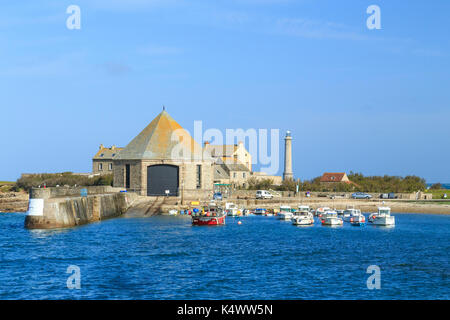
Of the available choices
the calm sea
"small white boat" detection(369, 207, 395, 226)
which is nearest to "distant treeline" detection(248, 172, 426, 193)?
"small white boat" detection(369, 207, 395, 226)

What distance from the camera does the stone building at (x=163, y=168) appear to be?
298ft

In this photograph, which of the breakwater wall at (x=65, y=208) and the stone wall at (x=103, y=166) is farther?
the stone wall at (x=103, y=166)

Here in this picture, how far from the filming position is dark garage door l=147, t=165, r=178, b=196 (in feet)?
300

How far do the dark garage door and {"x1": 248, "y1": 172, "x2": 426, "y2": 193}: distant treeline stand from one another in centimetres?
3141

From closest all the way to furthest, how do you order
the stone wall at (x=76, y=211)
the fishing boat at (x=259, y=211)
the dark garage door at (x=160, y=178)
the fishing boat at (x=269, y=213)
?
the stone wall at (x=76, y=211) < the fishing boat at (x=269, y=213) < the fishing boat at (x=259, y=211) < the dark garage door at (x=160, y=178)

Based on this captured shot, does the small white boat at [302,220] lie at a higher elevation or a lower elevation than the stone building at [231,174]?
lower

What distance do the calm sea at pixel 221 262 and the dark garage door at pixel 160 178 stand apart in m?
23.1

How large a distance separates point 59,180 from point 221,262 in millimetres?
84167

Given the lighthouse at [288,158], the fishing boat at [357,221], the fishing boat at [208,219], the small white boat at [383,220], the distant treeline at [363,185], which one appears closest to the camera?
the fishing boat at [208,219]

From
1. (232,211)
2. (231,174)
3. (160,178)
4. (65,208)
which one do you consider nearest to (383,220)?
(232,211)

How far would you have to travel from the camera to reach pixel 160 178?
91.4 meters

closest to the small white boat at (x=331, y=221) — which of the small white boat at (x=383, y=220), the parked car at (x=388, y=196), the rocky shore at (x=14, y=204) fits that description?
the small white boat at (x=383, y=220)

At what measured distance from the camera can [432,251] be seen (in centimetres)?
4953

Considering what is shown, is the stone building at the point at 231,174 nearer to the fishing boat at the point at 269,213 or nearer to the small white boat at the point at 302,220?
the fishing boat at the point at 269,213
